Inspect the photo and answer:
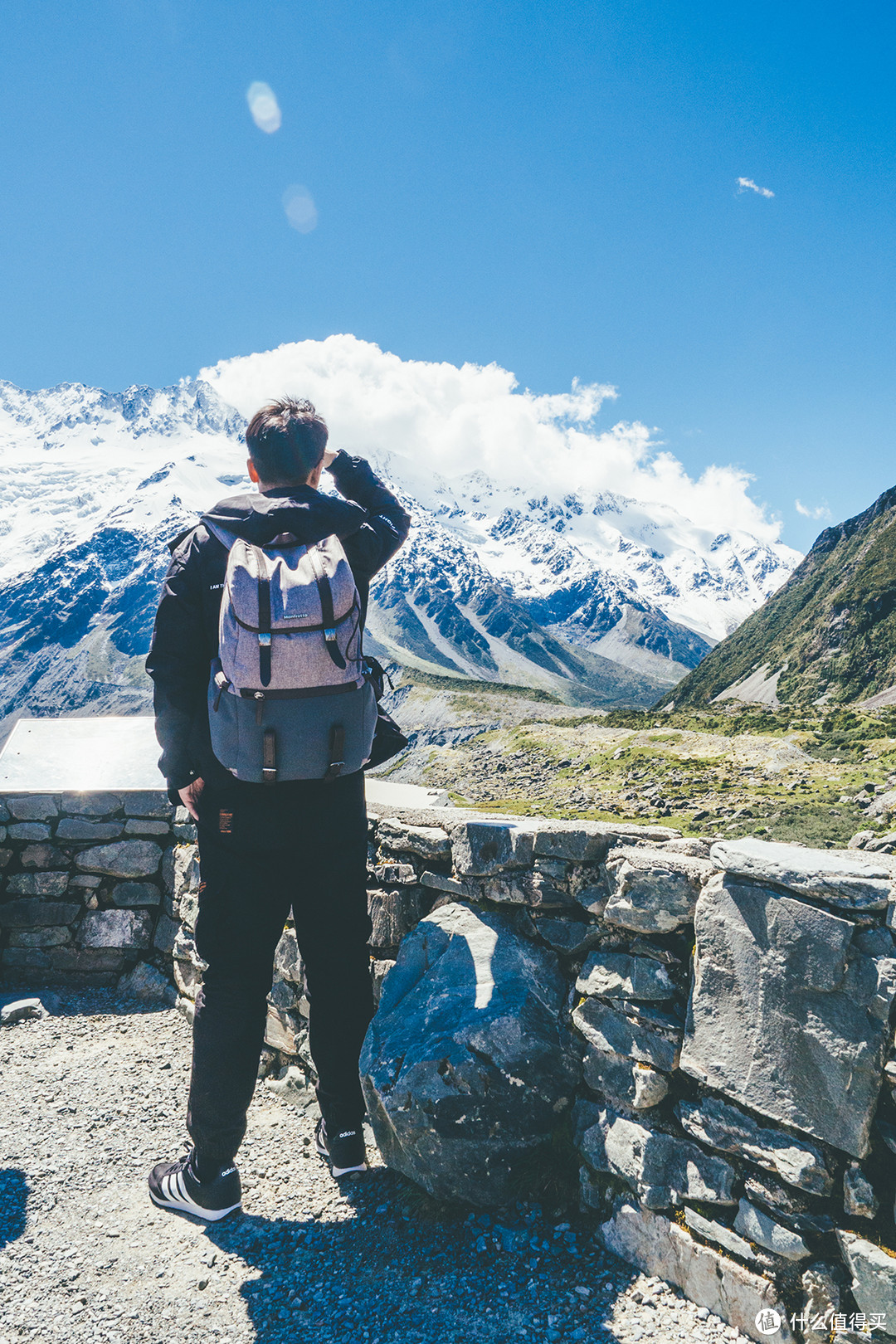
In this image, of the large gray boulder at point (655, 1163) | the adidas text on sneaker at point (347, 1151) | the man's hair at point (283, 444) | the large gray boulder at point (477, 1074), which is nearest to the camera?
the large gray boulder at point (655, 1163)

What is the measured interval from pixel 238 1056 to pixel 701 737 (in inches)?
3801

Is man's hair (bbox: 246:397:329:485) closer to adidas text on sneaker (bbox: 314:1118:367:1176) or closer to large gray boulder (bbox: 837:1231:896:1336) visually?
adidas text on sneaker (bbox: 314:1118:367:1176)

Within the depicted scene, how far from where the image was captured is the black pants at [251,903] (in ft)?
11.1

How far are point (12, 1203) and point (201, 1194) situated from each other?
3.66 ft

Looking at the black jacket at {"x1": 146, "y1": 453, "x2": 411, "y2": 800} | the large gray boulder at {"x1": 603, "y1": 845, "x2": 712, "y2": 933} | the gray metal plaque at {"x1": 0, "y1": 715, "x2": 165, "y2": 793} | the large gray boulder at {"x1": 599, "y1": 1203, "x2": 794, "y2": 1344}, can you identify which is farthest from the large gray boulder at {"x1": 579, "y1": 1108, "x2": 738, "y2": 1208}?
the gray metal plaque at {"x1": 0, "y1": 715, "x2": 165, "y2": 793}

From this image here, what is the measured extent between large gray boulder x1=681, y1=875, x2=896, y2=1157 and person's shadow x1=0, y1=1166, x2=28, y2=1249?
3353 millimetres

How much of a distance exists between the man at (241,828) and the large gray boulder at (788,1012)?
1.69m

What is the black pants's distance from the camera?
11.1 feet

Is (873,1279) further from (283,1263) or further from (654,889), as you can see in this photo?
(283,1263)

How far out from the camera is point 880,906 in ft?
8.76

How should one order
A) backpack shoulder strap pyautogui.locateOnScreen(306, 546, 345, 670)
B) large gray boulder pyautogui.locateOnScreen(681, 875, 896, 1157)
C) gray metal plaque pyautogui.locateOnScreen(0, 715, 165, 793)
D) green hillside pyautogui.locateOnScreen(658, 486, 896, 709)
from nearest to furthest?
large gray boulder pyautogui.locateOnScreen(681, 875, 896, 1157) → backpack shoulder strap pyautogui.locateOnScreen(306, 546, 345, 670) → gray metal plaque pyautogui.locateOnScreen(0, 715, 165, 793) → green hillside pyautogui.locateOnScreen(658, 486, 896, 709)

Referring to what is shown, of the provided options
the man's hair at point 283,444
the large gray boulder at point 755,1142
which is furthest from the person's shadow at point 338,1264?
the man's hair at point 283,444

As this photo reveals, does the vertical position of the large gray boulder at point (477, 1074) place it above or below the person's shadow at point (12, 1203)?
above

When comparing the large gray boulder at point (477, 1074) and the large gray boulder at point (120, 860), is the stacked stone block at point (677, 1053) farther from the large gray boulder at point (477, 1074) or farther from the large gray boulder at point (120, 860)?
the large gray boulder at point (120, 860)
